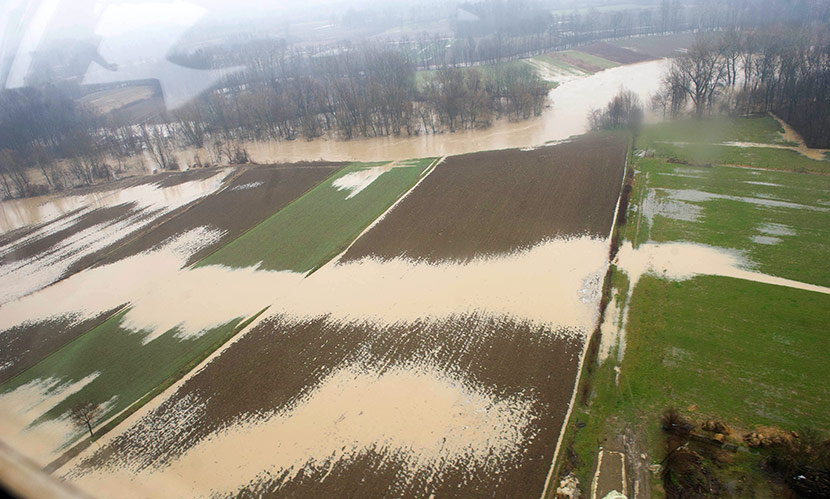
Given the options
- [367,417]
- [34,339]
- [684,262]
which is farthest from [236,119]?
[684,262]

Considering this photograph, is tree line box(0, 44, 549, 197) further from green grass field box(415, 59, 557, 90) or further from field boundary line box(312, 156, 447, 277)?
field boundary line box(312, 156, 447, 277)

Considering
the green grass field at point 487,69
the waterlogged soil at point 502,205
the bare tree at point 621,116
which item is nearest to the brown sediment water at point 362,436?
the waterlogged soil at point 502,205

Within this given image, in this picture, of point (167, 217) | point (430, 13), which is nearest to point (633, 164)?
point (167, 217)

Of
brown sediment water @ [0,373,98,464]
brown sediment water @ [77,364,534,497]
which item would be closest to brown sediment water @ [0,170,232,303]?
brown sediment water @ [0,373,98,464]

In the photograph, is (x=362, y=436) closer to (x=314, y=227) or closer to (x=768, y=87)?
(x=314, y=227)

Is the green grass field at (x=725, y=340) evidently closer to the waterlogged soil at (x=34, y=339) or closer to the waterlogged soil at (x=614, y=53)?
the waterlogged soil at (x=34, y=339)

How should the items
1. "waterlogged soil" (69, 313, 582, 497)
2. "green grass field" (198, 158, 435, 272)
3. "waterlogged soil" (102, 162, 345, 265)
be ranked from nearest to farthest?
"waterlogged soil" (69, 313, 582, 497), "green grass field" (198, 158, 435, 272), "waterlogged soil" (102, 162, 345, 265)

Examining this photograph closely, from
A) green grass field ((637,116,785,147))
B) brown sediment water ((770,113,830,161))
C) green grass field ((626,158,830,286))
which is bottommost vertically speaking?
green grass field ((626,158,830,286))
